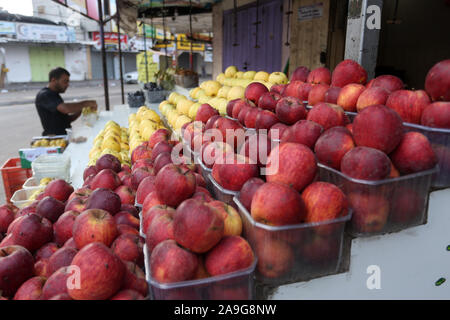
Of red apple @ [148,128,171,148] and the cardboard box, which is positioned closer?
red apple @ [148,128,171,148]

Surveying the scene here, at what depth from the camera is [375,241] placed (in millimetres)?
1244

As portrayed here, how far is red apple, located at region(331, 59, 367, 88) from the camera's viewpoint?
1933mm

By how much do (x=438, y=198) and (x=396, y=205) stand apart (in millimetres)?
259

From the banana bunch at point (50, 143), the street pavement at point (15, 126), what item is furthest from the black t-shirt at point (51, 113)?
the street pavement at point (15, 126)

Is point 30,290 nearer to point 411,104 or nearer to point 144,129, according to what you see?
point 411,104

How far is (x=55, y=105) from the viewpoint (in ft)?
17.3

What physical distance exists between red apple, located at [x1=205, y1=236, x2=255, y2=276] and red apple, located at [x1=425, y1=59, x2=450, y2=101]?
A: 1.12m

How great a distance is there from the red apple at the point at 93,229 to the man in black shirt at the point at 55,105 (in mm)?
4537

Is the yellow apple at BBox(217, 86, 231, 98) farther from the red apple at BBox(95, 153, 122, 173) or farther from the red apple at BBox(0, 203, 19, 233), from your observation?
the red apple at BBox(0, 203, 19, 233)

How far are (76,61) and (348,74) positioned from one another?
30819 millimetres

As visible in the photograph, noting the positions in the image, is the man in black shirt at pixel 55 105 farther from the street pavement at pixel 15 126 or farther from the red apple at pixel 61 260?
the red apple at pixel 61 260

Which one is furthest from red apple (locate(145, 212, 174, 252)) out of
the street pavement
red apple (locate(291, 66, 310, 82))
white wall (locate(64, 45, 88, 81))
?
white wall (locate(64, 45, 88, 81))
